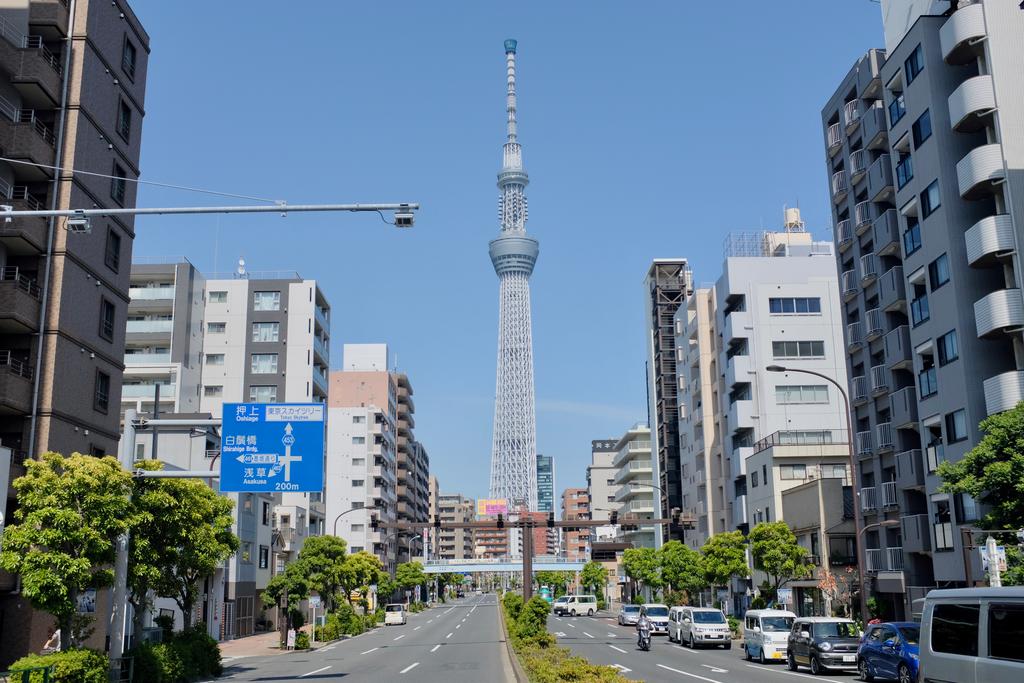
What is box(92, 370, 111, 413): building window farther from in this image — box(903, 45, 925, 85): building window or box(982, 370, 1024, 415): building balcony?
box(903, 45, 925, 85): building window

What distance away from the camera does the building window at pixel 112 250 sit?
36250mm

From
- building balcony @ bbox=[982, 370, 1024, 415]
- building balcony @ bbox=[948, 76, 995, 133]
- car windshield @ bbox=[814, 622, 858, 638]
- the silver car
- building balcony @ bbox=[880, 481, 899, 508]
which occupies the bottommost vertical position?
the silver car

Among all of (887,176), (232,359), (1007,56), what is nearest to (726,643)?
(887,176)

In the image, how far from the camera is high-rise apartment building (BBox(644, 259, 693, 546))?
305 feet

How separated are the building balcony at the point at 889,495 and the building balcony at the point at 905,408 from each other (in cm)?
313

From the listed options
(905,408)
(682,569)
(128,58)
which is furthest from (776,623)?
(128,58)

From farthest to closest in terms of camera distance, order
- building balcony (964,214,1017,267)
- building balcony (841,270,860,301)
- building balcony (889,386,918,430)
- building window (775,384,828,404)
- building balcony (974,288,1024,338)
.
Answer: building window (775,384,828,404), building balcony (841,270,860,301), building balcony (889,386,918,430), building balcony (964,214,1017,267), building balcony (974,288,1024,338)

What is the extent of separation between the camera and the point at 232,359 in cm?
8438

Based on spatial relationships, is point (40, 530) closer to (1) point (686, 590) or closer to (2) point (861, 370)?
(2) point (861, 370)

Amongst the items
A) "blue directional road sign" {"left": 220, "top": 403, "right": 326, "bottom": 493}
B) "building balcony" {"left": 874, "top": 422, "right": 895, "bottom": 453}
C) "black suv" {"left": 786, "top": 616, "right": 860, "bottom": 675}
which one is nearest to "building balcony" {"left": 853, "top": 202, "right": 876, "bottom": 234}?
"building balcony" {"left": 874, "top": 422, "right": 895, "bottom": 453}

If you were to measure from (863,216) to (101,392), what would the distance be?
3678 cm

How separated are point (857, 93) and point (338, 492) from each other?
79.2 metres

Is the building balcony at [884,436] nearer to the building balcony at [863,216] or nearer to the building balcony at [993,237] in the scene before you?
the building balcony at [863,216]

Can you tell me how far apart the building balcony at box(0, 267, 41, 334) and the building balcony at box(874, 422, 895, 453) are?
3741 centimetres
